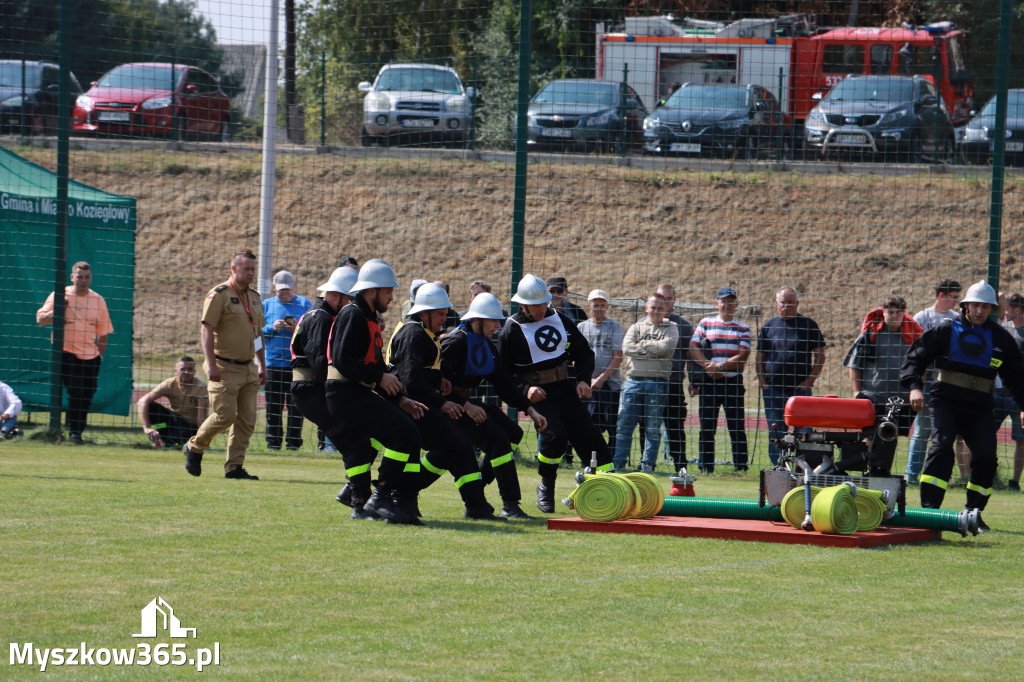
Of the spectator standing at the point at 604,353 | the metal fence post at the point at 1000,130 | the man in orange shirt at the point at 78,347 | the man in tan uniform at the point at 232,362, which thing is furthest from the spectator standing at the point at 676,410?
the man in orange shirt at the point at 78,347

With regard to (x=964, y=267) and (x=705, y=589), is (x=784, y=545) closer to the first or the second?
(x=705, y=589)

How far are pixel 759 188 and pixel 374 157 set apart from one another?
717 cm

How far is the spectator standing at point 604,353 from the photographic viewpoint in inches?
558

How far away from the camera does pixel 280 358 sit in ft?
48.7

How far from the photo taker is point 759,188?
21.9 meters

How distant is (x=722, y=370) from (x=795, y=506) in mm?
5106

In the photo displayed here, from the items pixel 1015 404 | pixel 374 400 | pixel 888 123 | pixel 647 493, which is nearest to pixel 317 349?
pixel 374 400

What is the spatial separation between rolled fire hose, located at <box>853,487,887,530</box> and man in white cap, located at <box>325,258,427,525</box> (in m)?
3.18

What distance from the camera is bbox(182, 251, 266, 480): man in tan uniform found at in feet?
37.8

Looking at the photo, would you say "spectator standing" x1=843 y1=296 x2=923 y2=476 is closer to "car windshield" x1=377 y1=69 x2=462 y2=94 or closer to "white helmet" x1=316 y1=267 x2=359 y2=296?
"white helmet" x1=316 y1=267 x2=359 y2=296

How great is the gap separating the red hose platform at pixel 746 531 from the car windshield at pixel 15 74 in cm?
1749

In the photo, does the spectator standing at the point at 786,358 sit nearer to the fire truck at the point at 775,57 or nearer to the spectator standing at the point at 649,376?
the spectator standing at the point at 649,376

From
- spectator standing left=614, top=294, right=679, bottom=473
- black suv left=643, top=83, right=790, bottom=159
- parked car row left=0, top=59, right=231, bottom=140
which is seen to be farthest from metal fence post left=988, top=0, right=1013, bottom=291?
parked car row left=0, top=59, right=231, bottom=140

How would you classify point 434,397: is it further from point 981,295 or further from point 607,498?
point 981,295
